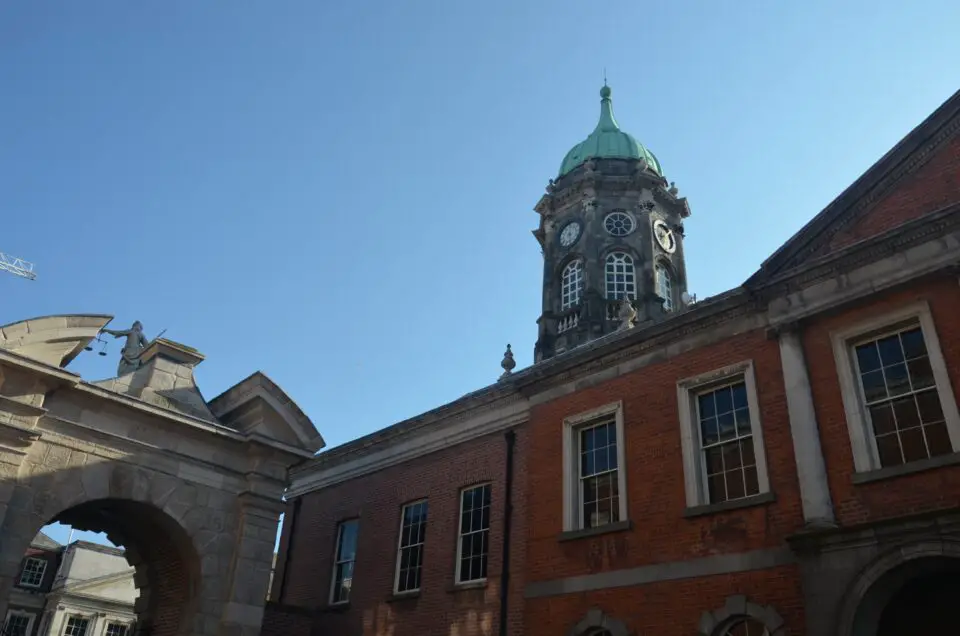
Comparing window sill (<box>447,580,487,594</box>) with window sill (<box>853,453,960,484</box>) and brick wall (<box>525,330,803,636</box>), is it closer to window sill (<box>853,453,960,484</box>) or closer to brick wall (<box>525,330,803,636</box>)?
brick wall (<box>525,330,803,636</box>)

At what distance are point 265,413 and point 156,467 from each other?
6.91 ft

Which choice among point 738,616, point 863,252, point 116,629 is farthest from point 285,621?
point 116,629

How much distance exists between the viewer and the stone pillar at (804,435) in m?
11.5

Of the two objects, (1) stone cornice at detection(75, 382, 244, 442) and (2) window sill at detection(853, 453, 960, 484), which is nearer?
(2) window sill at detection(853, 453, 960, 484)

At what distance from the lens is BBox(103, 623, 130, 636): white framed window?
4584cm

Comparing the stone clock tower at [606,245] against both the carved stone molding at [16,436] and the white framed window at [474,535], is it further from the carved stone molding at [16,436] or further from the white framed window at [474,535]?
the carved stone molding at [16,436]

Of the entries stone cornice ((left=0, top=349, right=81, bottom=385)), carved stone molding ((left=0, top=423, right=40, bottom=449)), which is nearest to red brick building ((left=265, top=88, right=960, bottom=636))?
carved stone molding ((left=0, top=423, right=40, bottom=449))

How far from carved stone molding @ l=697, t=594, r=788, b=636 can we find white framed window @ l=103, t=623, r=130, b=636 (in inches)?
1713

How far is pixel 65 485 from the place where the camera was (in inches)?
494

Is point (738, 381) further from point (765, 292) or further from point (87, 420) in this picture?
point (87, 420)

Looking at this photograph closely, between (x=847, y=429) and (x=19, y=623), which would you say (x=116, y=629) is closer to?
(x=19, y=623)

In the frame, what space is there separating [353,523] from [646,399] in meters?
9.73

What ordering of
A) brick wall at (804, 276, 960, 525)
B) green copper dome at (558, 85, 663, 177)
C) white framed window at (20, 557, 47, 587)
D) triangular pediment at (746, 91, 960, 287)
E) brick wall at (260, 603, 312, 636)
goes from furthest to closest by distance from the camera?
white framed window at (20, 557, 47, 587)
green copper dome at (558, 85, 663, 177)
brick wall at (260, 603, 312, 636)
triangular pediment at (746, 91, 960, 287)
brick wall at (804, 276, 960, 525)

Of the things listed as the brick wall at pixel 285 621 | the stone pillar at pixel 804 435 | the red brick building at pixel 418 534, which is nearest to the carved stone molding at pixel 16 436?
the brick wall at pixel 285 621
